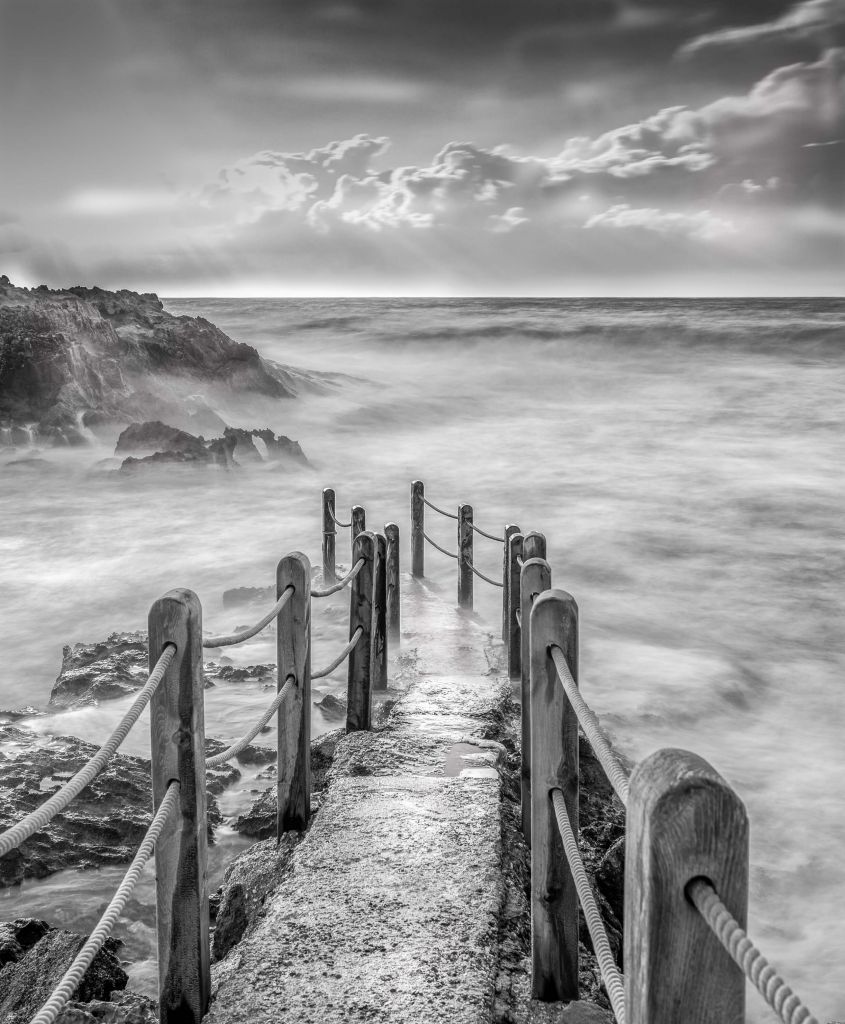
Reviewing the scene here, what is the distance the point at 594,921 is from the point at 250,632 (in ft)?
4.76

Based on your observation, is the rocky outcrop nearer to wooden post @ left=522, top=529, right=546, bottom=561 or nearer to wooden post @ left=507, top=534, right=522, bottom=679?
wooden post @ left=507, top=534, right=522, bottom=679

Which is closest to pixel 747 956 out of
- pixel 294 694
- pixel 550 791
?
pixel 550 791

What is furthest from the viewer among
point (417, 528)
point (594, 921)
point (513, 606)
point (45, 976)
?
point (417, 528)

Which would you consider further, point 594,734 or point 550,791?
point 550,791

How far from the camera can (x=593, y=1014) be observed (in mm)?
2500

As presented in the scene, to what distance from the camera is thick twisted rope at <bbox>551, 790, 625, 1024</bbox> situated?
67.0 inches

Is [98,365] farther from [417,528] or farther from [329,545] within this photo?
[417,528]

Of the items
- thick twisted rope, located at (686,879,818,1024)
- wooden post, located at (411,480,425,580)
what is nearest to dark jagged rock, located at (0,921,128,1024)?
thick twisted rope, located at (686,879,818,1024)

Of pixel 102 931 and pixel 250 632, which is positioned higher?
pixel 250 632

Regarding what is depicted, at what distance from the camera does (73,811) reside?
16.7 feet

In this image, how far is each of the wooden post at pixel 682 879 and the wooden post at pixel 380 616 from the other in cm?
419

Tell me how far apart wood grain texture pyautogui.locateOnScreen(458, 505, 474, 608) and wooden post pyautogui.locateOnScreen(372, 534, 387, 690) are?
8.56ft

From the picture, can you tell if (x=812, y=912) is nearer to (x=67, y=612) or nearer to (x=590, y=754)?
(x=590, y=754)

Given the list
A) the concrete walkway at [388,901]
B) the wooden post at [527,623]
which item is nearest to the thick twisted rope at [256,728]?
the concrete walkway at [388,901]
